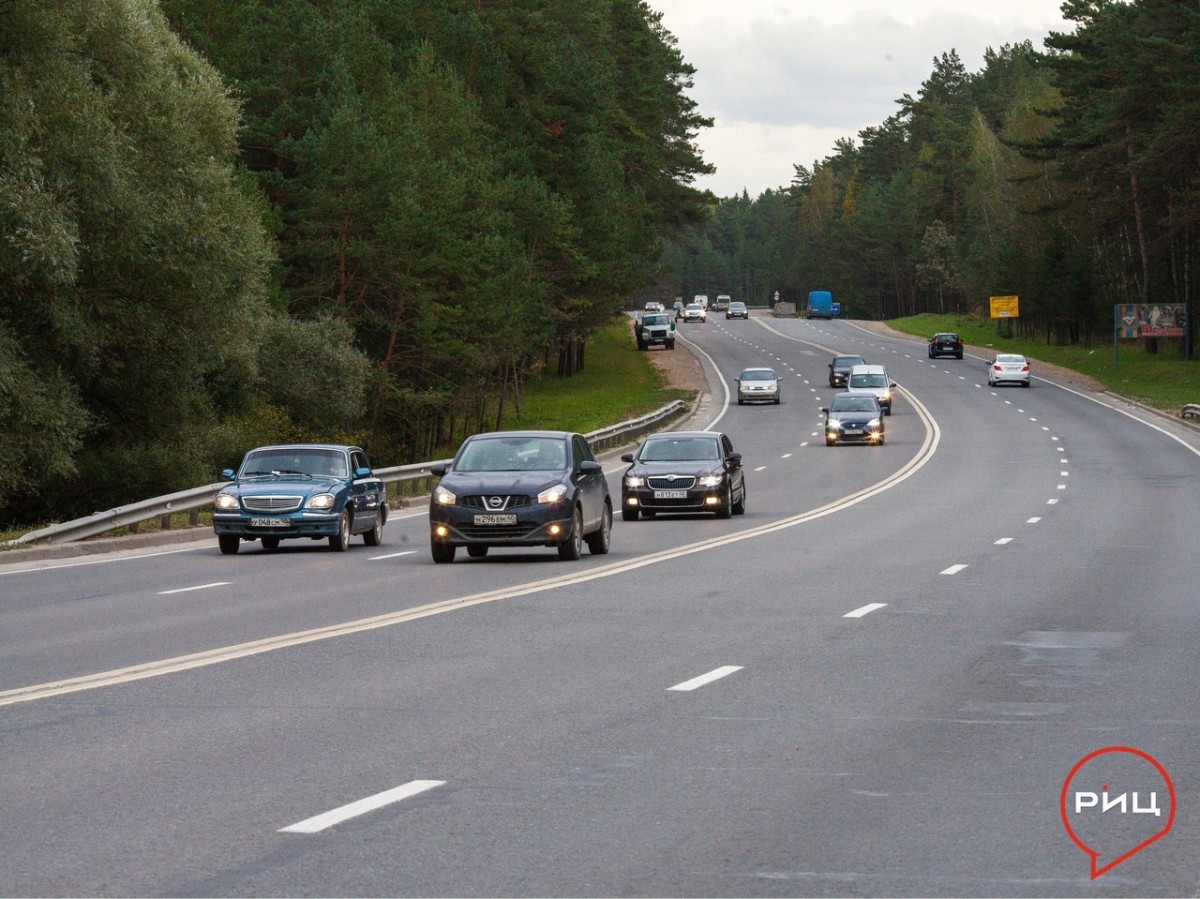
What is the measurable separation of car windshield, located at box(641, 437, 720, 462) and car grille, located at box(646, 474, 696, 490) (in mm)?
749

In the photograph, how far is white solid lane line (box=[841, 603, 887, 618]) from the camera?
54.4ft

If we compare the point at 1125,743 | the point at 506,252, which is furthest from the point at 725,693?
the point at 506,252

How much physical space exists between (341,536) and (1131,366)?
77.5 meters

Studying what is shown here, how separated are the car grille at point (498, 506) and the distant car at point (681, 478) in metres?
8.86

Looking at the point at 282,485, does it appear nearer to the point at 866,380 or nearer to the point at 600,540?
the point at 600,540

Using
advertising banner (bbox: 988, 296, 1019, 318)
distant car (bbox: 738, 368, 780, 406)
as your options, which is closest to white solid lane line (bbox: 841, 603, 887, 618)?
distant car (bbox: 738, 368, 780, 406)

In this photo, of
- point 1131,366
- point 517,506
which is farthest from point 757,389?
point 517,506

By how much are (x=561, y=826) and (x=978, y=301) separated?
537ft

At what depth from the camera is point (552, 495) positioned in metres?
23.1

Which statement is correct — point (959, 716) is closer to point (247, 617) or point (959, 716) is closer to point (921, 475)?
point (247, 617)

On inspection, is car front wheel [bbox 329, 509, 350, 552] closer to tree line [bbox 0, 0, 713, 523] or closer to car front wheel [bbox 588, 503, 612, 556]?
car front wheel [bbox 588, 503, 612, 556]

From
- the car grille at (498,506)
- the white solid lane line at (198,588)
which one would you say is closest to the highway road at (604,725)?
the white solid lane line at (198,588)

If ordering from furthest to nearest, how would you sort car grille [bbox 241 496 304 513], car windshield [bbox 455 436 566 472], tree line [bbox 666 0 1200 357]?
tree line [bbox 666 0 1200 357], car grille [bbox 241 496 304 513], car windshield [bbox 455 436 566 472]

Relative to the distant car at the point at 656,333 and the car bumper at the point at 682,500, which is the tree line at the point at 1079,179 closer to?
the distant car at the point at 656,333
